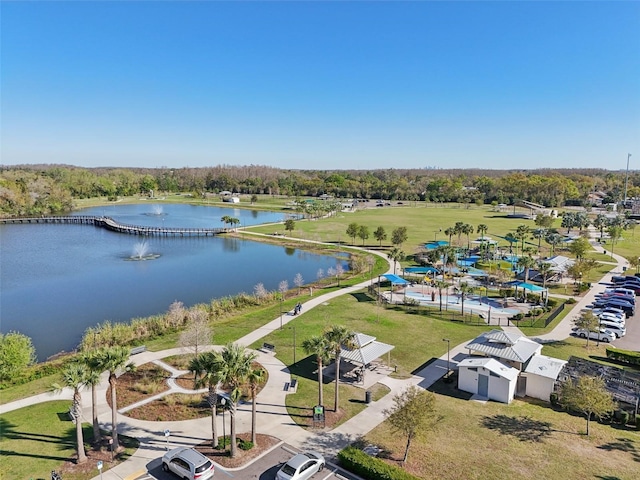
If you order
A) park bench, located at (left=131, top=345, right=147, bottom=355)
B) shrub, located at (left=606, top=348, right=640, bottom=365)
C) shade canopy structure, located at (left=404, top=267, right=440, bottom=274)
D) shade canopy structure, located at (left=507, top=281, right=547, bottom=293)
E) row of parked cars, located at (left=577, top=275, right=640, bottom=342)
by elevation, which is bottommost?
park bench, located at (left=131, top=345, right=147, bottom=355)

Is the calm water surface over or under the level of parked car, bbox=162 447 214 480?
under

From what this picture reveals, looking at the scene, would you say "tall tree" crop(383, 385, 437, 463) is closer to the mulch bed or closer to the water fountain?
the mulch bed

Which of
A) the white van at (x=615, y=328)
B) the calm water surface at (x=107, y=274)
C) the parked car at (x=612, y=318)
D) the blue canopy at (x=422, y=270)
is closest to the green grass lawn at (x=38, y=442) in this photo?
the calm water surface at (x=107, y=274)

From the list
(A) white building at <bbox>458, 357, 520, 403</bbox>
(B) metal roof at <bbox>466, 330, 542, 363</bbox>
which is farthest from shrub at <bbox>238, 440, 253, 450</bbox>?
(B) metal roof at <bbox>466, 330, 542, 363</bbox>

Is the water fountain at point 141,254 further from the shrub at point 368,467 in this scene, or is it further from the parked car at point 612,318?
the parked car at point 612,318

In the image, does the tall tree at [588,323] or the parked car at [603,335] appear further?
the parked car at [603,335]

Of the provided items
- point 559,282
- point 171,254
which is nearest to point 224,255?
point 171,254
